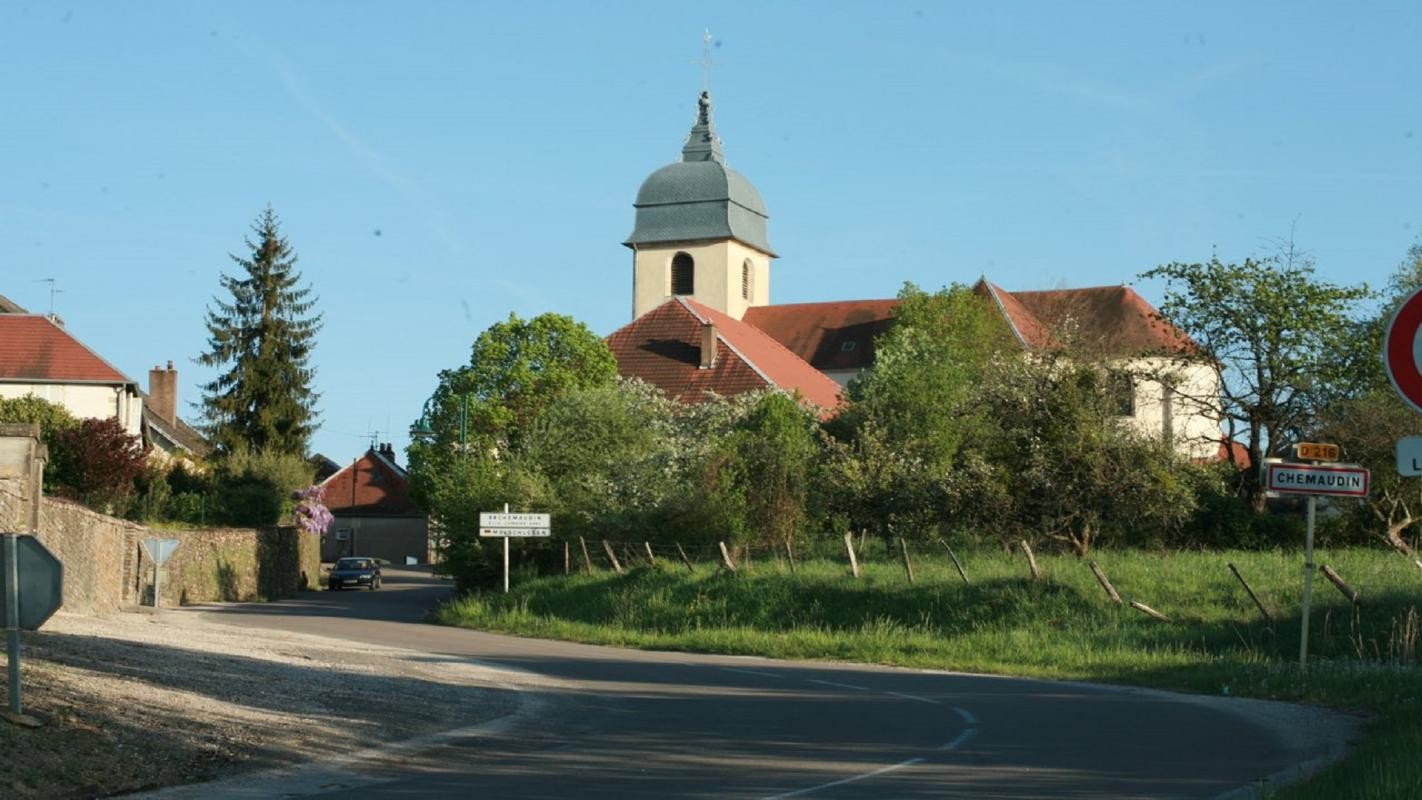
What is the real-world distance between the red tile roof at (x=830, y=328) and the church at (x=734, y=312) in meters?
0.08

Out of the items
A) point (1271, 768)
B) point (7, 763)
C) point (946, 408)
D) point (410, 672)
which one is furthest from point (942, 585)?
point (946, 408)

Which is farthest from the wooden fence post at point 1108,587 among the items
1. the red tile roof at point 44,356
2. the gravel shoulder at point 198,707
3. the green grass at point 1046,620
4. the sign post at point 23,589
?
the red tile roof at point 44,356

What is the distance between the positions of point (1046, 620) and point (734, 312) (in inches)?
2899

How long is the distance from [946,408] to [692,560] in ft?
64.3

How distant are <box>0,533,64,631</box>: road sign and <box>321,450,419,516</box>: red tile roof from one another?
8887cm

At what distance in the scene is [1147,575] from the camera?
31812 millimetres

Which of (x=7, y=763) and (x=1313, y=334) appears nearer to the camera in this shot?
(x=7, y=763)

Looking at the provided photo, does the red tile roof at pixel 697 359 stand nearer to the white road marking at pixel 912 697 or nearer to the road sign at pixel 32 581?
the white road marking at pixel 912 697

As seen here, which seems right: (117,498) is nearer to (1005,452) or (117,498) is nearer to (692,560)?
(692,560)

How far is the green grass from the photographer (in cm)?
2270

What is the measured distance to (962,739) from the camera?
49.1 ft

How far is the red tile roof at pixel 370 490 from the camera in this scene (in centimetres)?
10156

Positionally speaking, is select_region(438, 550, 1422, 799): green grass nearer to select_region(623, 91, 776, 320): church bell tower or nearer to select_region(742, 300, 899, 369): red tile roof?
select_region(742, 300, 899, 369): red tile roof

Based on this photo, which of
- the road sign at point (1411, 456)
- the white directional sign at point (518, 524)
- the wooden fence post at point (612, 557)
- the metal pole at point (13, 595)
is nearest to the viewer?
the road sign at point (1411, 456)
